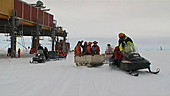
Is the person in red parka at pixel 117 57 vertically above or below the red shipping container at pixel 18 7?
below

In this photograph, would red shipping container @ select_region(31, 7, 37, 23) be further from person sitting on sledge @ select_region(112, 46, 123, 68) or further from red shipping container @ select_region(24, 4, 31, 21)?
person sitting on sledge @ select_region(112, 46, 123, 68)

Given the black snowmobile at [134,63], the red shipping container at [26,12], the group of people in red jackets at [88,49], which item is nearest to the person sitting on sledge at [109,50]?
the group of people in red jackets at [88,49]

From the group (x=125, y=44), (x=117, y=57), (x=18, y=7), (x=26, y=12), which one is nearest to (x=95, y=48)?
(x=117, y=57)

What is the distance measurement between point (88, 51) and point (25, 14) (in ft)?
42.5

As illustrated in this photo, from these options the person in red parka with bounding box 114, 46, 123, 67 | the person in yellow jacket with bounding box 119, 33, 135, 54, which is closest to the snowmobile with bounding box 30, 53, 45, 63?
the person in red parka with bounding box 114, 46, 123, 67

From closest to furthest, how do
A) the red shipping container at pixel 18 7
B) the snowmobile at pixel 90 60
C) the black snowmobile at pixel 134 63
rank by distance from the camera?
the black snowmobile at pixel 134 63, the snowmobile at pixel 90 60, the red shipping container at pixel 18 7

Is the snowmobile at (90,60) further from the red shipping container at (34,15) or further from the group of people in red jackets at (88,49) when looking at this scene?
the red shipping container at (34,15)

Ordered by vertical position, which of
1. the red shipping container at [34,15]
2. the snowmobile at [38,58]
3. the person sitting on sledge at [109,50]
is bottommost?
the snowmobile at [38,58]

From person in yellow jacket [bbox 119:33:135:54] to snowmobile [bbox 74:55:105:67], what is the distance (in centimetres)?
229

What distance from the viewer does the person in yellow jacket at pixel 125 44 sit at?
7.61m

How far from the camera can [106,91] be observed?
173 inches

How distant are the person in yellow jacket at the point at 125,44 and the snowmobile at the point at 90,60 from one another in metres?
2.29

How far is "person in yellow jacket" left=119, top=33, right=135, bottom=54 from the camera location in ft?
25.0

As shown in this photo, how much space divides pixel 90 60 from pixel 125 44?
102 inches
